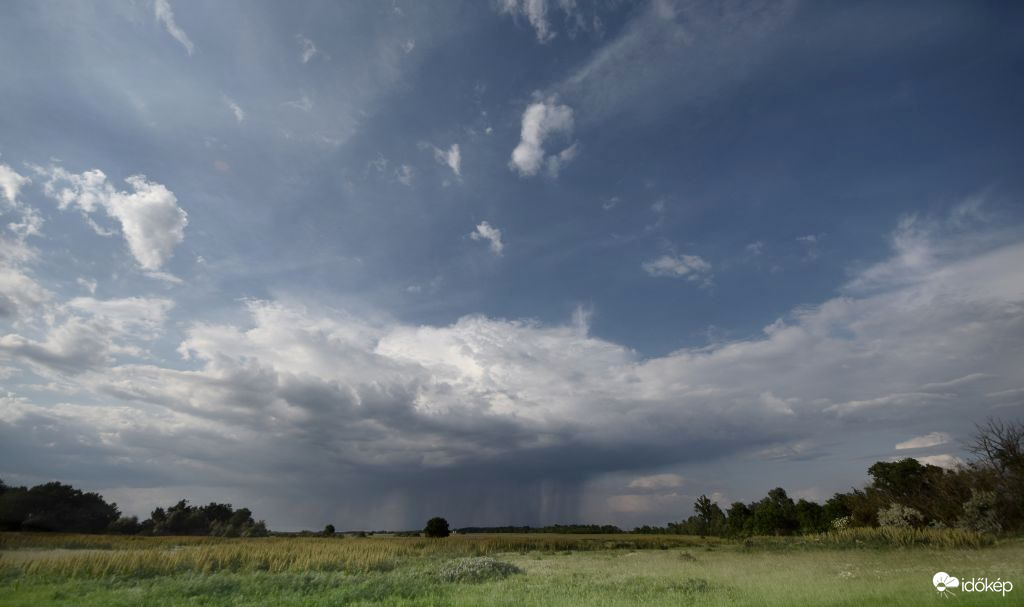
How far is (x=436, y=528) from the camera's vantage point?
2980 inches

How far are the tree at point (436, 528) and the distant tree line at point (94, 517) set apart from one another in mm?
35167

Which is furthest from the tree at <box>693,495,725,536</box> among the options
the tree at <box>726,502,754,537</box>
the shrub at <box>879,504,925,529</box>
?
the shrub at <box>879,504,925,529</box>

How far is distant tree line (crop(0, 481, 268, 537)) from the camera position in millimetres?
70062

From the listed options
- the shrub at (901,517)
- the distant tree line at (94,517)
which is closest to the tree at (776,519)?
the shrub at (901,517)

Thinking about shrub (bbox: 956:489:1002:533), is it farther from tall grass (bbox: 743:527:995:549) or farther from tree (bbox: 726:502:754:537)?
tree (bbox: 726:502:754:537)

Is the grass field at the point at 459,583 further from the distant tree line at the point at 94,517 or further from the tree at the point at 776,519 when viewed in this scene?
the tree at the point at 776,519

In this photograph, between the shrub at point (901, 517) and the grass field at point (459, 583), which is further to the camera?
the shrub at point (901, 517)

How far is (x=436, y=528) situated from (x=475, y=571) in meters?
51.3

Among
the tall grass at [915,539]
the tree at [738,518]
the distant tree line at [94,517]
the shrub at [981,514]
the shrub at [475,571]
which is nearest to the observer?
the shrub at [475,571]

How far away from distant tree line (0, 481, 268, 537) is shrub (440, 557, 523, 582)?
219ft

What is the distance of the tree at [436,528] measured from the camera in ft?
246

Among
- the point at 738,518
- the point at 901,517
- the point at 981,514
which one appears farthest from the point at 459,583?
the point at 738,518

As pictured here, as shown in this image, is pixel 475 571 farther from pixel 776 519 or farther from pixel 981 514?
pixel 776 519

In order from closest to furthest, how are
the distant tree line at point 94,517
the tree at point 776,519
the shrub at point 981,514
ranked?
the shrub at point 981,514
the distant tree line at point 94,517
the tree at point 776,519
